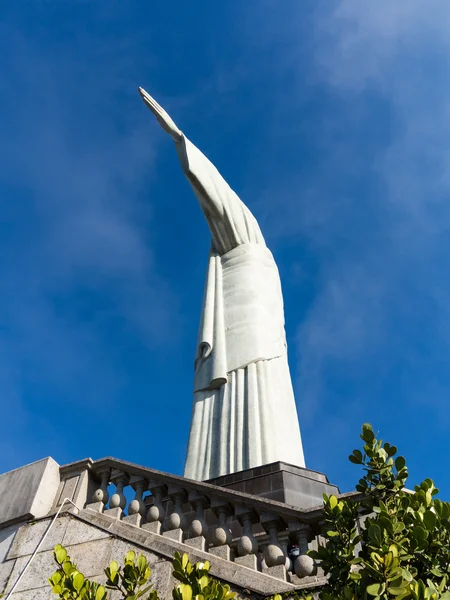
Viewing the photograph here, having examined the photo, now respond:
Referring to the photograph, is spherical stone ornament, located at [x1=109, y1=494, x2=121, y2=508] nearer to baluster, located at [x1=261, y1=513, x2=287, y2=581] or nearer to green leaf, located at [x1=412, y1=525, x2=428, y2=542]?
baluster, located at [x1=261, y1=513, x2=287, y2=581]

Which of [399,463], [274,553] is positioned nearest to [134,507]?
[274,553]

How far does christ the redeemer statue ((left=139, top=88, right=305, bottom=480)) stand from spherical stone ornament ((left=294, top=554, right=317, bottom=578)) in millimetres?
4233

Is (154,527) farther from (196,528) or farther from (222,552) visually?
(222,552)

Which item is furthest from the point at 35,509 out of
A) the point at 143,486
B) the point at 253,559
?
the point at 253,559

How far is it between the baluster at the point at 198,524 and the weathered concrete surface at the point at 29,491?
195 centimetres

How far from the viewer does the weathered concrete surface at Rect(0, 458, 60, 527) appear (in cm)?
684

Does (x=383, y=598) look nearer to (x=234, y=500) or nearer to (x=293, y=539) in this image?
(x=293, y=539)

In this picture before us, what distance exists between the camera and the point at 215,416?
10.4 meters

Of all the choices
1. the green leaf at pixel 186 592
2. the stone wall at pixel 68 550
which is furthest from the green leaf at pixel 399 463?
the stone wall at pixel 68 550

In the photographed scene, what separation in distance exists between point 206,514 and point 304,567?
156 cm

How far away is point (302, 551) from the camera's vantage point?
5.16 meters

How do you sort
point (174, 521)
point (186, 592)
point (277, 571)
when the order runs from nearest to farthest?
1. point (186, 592)
2. point (277, 571)
3. point (174, 521)

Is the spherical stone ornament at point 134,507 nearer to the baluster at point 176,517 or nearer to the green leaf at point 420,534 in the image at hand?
the baluster at point 176,517

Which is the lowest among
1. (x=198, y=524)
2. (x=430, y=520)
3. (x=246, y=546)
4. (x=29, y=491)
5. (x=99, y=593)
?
(x=99, y=593)
